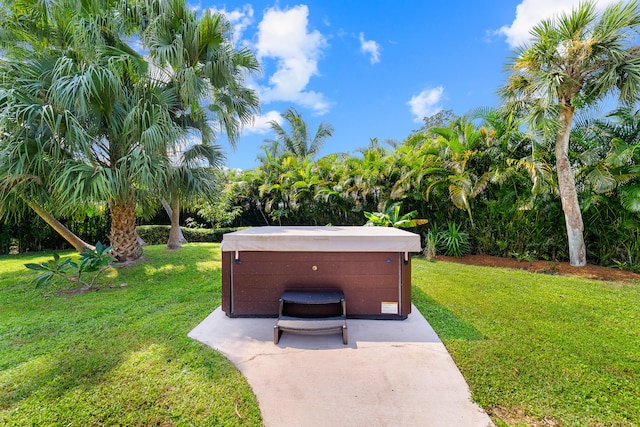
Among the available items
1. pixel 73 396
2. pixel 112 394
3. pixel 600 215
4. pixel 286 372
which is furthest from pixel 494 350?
pixel 600 215

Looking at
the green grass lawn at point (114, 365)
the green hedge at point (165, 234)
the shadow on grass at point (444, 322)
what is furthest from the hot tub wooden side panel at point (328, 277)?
the green hedge at point (165, 234)

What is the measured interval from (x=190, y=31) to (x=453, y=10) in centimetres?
595

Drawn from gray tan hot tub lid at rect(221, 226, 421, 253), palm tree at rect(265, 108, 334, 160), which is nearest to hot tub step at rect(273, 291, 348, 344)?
gray tan hot tub lid at rect(221, 226, 421, 253)

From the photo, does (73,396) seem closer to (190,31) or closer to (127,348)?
(127,348)

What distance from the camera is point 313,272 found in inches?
113

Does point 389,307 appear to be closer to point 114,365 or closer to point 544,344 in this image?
point 544,344

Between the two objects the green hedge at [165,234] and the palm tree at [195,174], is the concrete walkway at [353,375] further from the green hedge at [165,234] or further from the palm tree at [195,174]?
the green hedge at [165,234]

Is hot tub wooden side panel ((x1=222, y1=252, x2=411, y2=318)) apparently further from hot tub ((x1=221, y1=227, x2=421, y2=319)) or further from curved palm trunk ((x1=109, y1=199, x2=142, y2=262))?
curved palm trunk ((x1=109, y1=199, x2=142, y2=262))

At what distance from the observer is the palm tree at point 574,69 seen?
4.89 m

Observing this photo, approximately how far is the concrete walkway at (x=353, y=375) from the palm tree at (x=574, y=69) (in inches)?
201

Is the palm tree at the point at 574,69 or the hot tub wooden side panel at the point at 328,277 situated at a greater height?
the palm tree at the point at 574,69

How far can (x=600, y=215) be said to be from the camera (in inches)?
217

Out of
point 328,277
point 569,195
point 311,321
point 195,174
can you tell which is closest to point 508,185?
point 569,195

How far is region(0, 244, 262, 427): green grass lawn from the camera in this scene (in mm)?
1618
